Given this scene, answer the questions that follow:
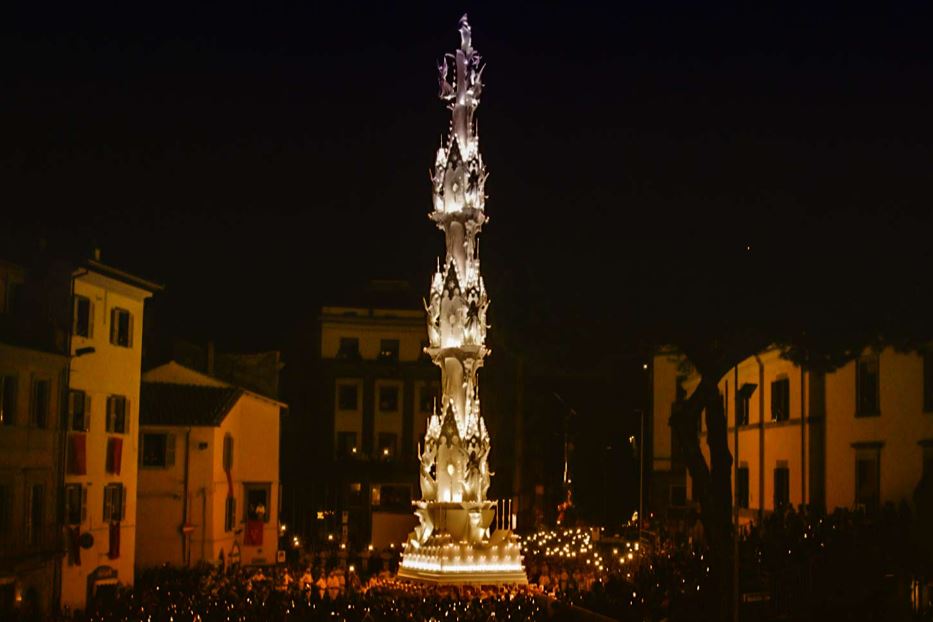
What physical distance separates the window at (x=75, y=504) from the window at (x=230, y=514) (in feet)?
42.5

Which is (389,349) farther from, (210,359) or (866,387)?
(866,387)

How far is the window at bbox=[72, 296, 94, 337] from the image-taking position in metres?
44.1

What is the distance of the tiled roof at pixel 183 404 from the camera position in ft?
180

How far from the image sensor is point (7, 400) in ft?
130

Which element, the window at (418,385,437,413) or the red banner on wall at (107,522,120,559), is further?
the window at (418,385,437,413)

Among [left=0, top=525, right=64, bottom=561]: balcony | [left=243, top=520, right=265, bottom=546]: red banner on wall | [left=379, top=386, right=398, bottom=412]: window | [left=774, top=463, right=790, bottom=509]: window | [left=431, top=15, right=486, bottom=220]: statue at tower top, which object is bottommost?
[left=243, top=520, right=265, bottom=546]: red banner on wall

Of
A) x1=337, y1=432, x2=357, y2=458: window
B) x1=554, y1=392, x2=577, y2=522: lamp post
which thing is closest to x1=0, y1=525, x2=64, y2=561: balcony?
x1=554, y1=392, x2=577, y2=522: lamp post

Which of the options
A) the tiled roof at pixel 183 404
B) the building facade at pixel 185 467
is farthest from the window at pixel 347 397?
the tiled roof at pixel 183 404

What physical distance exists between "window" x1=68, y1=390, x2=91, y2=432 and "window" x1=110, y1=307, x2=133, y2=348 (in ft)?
8.68

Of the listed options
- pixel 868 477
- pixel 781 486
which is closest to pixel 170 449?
pixel 781 486

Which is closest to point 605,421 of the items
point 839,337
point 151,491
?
point 151,491

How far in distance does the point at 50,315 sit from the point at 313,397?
38.6 metres

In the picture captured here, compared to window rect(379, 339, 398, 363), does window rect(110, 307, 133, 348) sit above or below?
below

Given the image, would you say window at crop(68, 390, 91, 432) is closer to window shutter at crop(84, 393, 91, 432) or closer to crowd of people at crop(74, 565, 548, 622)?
window shutter at crop(84, 393, 91, 432)
